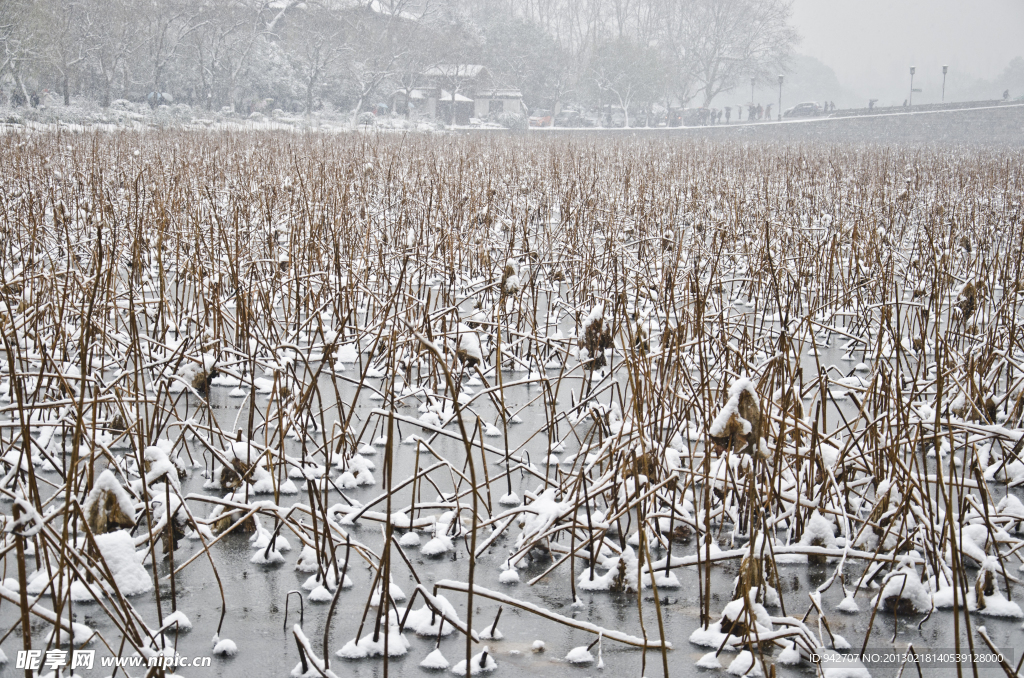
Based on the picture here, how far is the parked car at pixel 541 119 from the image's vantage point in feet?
164

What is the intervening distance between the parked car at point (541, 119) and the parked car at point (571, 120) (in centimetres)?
66

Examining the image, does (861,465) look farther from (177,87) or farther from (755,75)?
(755,75)

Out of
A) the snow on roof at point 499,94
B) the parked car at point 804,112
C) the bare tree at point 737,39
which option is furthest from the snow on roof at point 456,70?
the parked car at point 804,112

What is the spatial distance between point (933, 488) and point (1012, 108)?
39.1 m

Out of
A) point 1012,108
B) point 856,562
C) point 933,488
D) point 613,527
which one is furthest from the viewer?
point 1012,108

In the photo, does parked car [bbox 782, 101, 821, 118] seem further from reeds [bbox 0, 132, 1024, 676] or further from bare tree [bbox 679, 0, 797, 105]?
reeds [bbox 0, 132, 1024, 676]

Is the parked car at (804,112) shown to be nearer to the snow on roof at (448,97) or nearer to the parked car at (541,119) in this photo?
the parked car at (541,119)

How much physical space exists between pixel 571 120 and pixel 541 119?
299 cm

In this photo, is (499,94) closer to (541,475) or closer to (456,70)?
(456,70)

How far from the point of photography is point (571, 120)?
176 ft

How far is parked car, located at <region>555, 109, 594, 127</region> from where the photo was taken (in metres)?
52.5

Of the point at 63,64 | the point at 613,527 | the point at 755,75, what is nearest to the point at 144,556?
the point at 613,527

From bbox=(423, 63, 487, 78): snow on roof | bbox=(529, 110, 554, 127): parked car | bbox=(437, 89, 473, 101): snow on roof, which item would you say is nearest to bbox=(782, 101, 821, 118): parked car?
bbox=(529, 110, 554, 127): parked car

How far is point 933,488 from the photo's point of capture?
304 cm
